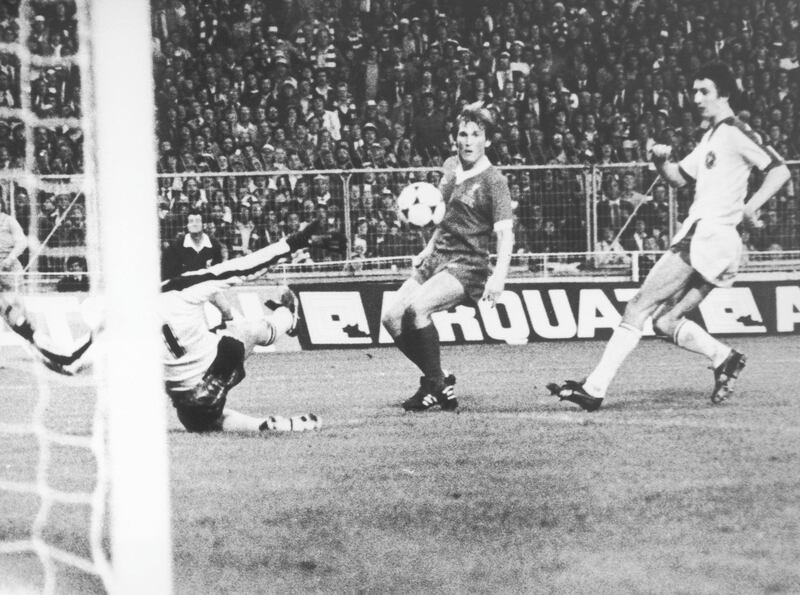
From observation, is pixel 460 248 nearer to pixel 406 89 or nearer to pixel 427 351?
pixel 427 351

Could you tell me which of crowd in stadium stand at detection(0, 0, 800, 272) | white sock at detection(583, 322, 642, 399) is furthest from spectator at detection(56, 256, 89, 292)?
white sock at detection(583, 322, 642, 399)

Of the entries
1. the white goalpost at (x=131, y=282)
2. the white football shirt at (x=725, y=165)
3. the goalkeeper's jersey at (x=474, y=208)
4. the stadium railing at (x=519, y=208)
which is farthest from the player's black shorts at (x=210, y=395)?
the white football shirt at (x=725, y=165)

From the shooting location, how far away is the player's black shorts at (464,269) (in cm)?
387

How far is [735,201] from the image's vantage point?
11.8ft

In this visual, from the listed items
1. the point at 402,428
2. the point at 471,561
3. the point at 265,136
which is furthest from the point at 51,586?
the point at 265,136

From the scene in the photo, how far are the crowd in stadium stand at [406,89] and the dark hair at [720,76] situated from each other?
41 millimetres

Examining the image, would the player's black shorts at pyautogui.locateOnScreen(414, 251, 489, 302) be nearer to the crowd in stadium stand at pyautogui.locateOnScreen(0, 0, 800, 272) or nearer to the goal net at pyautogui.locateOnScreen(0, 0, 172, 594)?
the crowd in stadium stand at pyautogui.locateOnScreen(0, 0, 800, 272)

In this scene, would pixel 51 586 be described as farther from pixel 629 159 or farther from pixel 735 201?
pixel 629 159

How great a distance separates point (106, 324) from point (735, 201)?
2.53m

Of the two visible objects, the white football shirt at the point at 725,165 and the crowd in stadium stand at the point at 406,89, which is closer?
the crowd in stadium stand at the point at 406,89

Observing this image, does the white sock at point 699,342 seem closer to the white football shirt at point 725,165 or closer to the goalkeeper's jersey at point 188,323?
the white football shirt at point 725,165

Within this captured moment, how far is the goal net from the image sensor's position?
71.2 inches

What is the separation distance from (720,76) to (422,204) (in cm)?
125

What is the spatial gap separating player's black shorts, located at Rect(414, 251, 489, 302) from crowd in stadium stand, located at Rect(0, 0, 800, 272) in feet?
1.33
